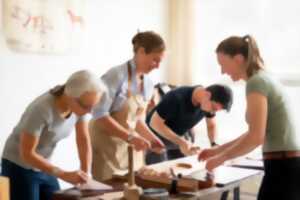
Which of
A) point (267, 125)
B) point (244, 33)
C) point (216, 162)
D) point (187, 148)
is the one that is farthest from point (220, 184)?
point (244, 33)

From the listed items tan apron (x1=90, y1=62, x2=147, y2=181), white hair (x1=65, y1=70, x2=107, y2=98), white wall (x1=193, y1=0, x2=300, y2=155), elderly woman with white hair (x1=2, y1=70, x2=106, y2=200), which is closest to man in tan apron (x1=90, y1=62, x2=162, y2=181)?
tan apron (x1=90, y1=62, x2=147, y2=181)

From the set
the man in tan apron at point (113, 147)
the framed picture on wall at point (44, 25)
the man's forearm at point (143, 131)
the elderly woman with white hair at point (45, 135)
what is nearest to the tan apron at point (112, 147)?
the man in tan apron at point (113, 147)

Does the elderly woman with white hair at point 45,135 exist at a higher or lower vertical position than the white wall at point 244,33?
lower

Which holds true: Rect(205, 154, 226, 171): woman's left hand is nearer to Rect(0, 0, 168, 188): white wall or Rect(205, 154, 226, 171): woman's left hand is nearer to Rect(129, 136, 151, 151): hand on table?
Rect(129, 136, 151, 151): hand on table

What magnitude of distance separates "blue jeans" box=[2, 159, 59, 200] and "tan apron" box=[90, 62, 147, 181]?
0.46 meters

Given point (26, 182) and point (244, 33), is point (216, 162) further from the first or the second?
point (244, 33)

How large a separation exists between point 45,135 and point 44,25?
1.33 meters

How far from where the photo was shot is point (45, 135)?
6.97ft

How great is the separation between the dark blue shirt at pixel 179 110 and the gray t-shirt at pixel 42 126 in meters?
0.80

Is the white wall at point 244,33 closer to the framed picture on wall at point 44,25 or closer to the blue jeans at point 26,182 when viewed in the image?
the framed picture on wall at point 44,25

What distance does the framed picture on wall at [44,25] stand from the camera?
9.91 feet

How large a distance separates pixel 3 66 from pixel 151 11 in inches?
65.9

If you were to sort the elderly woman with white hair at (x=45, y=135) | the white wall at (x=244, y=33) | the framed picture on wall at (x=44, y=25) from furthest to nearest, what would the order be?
1. the white wall at (x=244, y=33)
2. the framed picture on wall at (x=44, y=25)
3. the elderly woman with white hair at (x=45, y=135)

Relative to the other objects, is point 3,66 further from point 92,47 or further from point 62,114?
point 62,114
